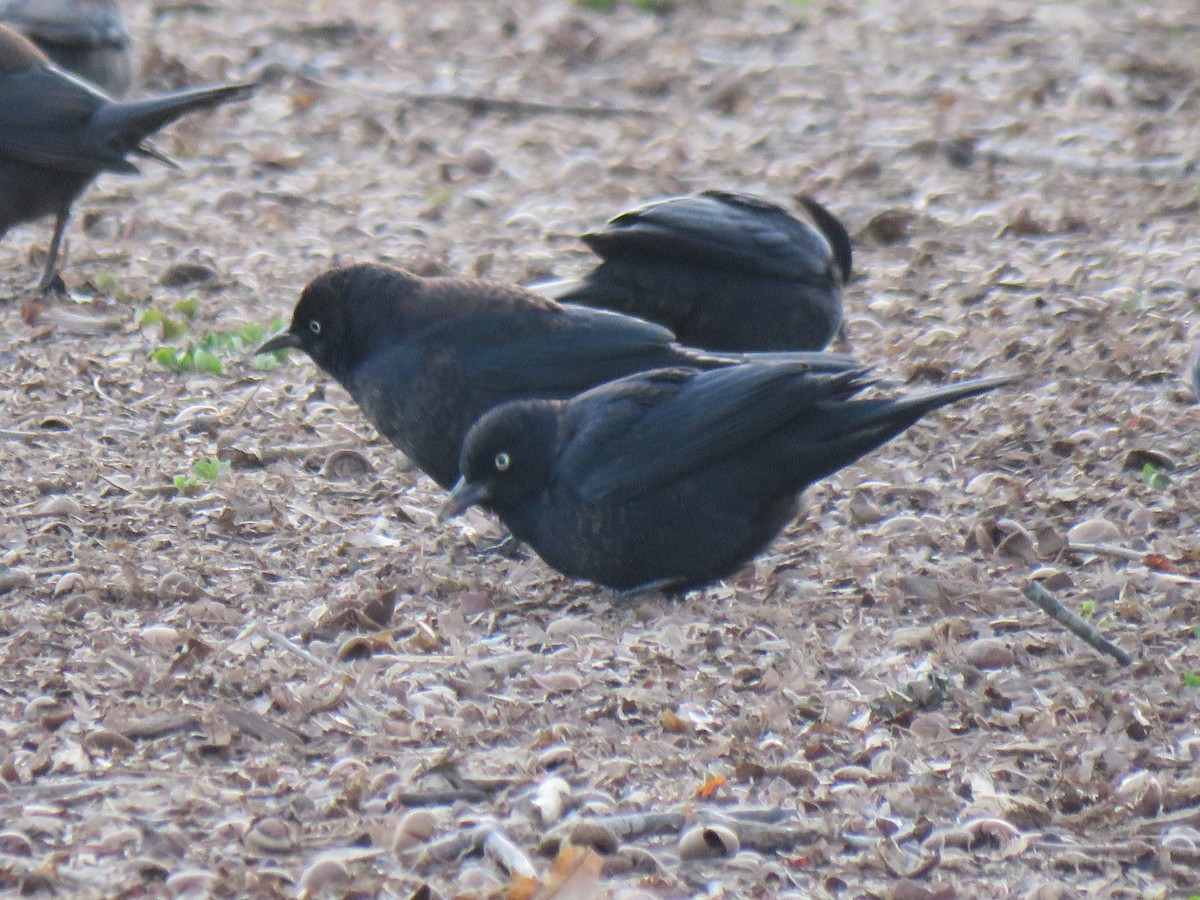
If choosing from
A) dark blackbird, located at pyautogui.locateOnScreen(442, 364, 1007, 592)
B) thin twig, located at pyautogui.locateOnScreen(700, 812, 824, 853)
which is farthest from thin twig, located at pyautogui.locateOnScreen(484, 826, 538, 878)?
dark blackbird, located at pyautogui.locateOnScreen(442, 364, 1007, 592)

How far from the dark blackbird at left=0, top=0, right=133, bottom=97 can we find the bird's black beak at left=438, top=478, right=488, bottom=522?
421cm

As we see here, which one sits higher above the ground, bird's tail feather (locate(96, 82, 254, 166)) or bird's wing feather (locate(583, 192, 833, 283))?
bird's wing feather (locate(583, 192, 833, 283))

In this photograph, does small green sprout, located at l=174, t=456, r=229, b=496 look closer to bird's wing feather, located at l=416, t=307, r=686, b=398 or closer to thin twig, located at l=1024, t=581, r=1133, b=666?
bird's wing feather, located at l=416, t=307, r=686, b=398

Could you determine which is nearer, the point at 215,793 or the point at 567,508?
the point at 215,793

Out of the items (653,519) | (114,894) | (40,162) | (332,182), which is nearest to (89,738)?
(114,894)

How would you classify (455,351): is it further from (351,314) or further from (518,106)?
(518,106)

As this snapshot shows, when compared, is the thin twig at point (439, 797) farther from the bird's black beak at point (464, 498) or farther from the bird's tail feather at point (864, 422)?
the bird's tail feather at point (864, 422)

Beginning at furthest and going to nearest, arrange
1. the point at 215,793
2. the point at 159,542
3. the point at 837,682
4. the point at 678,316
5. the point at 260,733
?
the point at 678,316
the point at 159,542
the point at 837,682
the point at 260,733
the point at 215,793

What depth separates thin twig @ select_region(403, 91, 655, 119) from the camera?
924 cm

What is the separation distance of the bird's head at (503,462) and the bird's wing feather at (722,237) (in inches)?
47.6

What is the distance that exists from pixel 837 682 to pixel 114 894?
180 cm

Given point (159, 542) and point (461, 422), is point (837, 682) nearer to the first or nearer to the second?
point (461, 422)

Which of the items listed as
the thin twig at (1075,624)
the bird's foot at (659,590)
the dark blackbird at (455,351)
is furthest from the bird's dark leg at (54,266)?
the thin twig at (1075,624)

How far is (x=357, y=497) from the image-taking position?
532 cm
